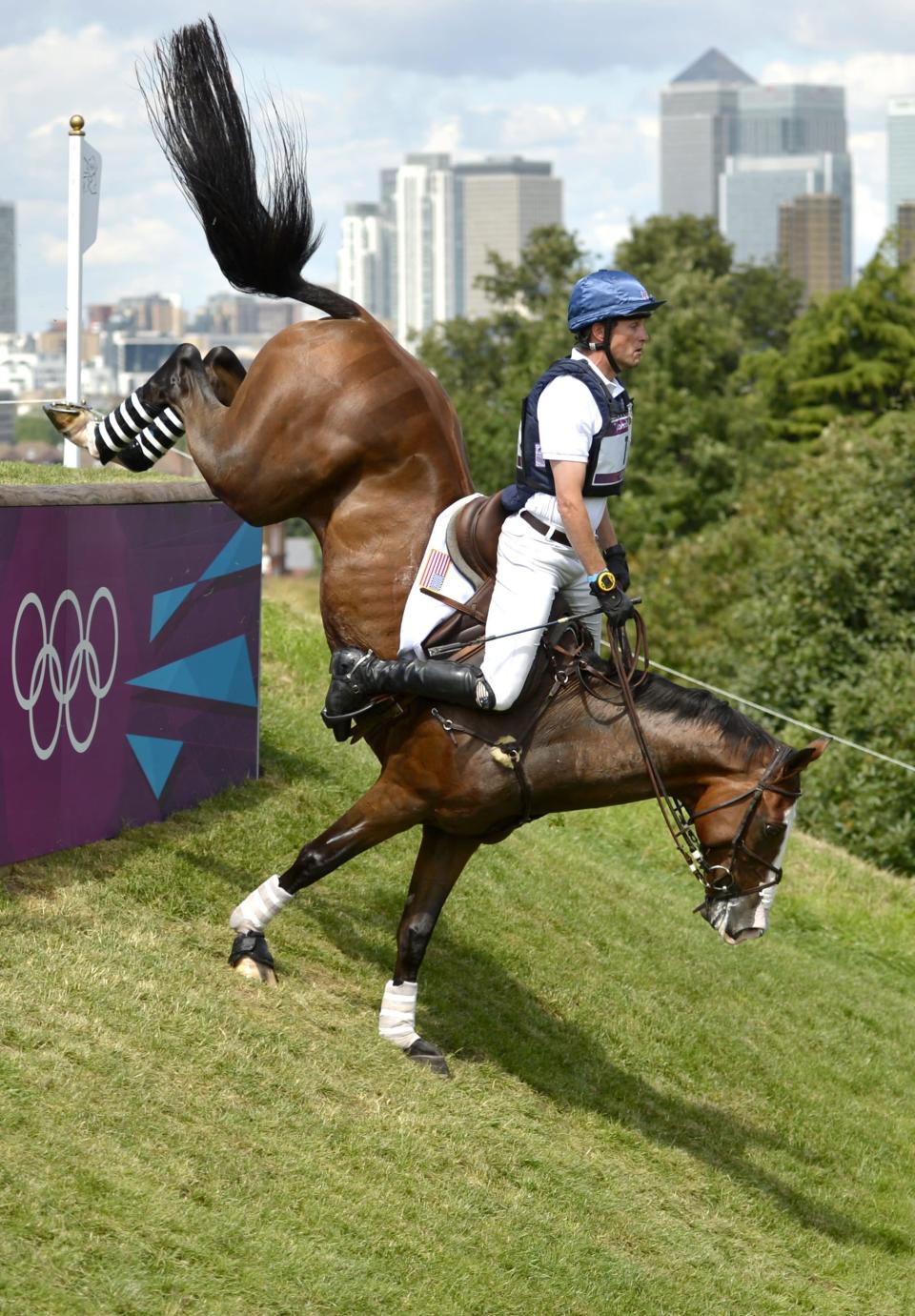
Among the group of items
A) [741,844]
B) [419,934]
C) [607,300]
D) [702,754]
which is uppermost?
[607,300]

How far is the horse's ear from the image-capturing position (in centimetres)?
585

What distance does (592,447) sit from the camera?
5.96 meters

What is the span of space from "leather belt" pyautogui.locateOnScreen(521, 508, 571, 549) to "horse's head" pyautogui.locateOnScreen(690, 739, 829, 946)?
3.42 feet

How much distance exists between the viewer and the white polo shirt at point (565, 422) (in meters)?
5.93

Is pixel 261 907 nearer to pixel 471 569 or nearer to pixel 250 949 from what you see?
pixel 250 949

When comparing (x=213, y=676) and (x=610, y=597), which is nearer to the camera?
(x=610, y=597)

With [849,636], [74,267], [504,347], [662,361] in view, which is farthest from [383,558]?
[504,347]

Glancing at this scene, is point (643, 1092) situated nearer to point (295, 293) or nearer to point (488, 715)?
point (488, 715)

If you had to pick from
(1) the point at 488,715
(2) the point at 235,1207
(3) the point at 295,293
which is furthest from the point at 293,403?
(2) the point at 235,1207

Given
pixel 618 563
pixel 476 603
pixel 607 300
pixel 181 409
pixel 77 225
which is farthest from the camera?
pixel 77 225

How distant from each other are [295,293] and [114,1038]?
298 centimetres

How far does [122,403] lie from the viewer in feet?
22.5

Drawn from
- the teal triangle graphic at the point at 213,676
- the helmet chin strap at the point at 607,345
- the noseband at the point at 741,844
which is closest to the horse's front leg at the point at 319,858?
the noseband at the point at 741,844

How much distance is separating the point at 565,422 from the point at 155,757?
9.21ft
